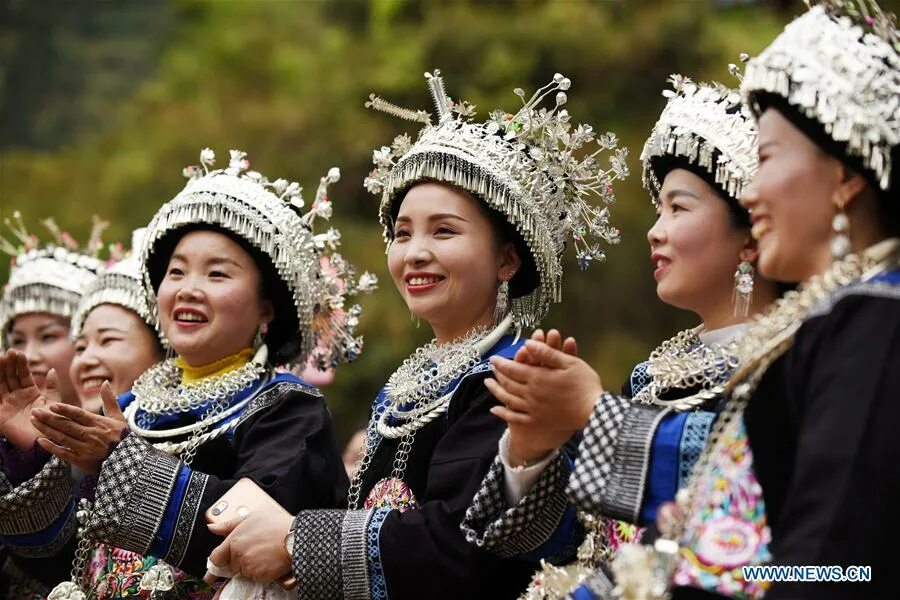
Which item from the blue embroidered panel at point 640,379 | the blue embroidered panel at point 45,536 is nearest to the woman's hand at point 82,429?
the blue embroidered panel at point 45,536

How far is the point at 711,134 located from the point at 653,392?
28.9 inches

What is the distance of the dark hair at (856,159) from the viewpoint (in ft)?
8.50

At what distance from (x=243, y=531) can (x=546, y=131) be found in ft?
5.34

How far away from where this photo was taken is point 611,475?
2.95 meters

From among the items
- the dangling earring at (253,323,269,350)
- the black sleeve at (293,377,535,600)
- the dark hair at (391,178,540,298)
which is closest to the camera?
the black sleeve at (293,377,535,600)

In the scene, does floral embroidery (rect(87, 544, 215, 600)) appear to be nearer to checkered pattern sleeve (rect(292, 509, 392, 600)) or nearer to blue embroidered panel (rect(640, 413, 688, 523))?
checkered pattern sleeve (rect(292, 509, 392, 600))

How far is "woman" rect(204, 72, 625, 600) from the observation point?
363 cm

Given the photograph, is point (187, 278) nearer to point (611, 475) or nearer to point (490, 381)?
point (490, 381)

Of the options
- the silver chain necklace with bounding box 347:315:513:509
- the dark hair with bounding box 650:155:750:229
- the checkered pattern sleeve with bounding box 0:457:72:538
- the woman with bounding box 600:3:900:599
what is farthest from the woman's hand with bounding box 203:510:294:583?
the dark hair with bounding box 650:155:750:229

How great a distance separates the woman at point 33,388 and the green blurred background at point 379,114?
15.3 feet

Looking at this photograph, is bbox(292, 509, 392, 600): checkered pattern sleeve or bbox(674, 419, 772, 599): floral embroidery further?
bbox(292, 509, 392, 600): checkered pattern sleeve

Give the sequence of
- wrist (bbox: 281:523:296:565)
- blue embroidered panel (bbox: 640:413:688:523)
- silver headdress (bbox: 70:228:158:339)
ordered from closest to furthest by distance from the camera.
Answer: blue embroidered panel (bbox: 640:413:688:523) → wrist (bbox: 281:523:296:565) → silver headdress (bbox: 70:228:158:339)

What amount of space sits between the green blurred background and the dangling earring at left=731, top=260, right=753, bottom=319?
6.89m

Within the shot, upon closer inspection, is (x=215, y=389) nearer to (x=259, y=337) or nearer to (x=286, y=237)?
(x=259, y=337)
